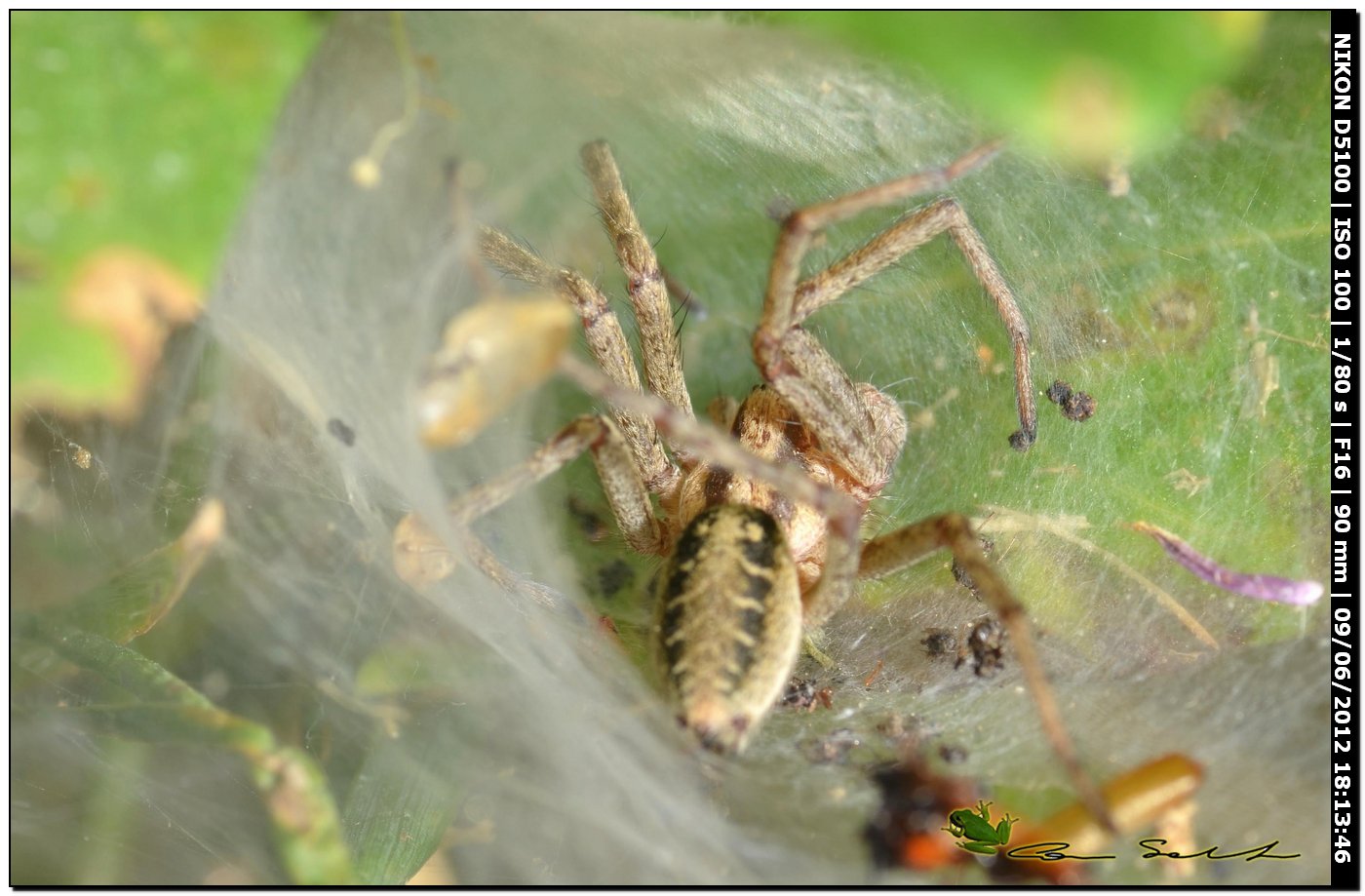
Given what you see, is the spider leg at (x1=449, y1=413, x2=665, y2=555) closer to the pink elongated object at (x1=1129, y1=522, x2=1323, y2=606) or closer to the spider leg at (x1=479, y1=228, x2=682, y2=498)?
the spider leg at (x1=479, y1=228, x2=682, y2=498)

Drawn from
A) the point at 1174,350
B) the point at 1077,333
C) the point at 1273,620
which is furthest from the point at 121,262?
the point at 1273,620

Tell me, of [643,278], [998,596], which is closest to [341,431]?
[643,278]

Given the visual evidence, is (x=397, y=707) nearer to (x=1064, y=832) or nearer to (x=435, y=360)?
(x=435, y=360)

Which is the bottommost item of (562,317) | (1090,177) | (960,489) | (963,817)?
(562,317)
